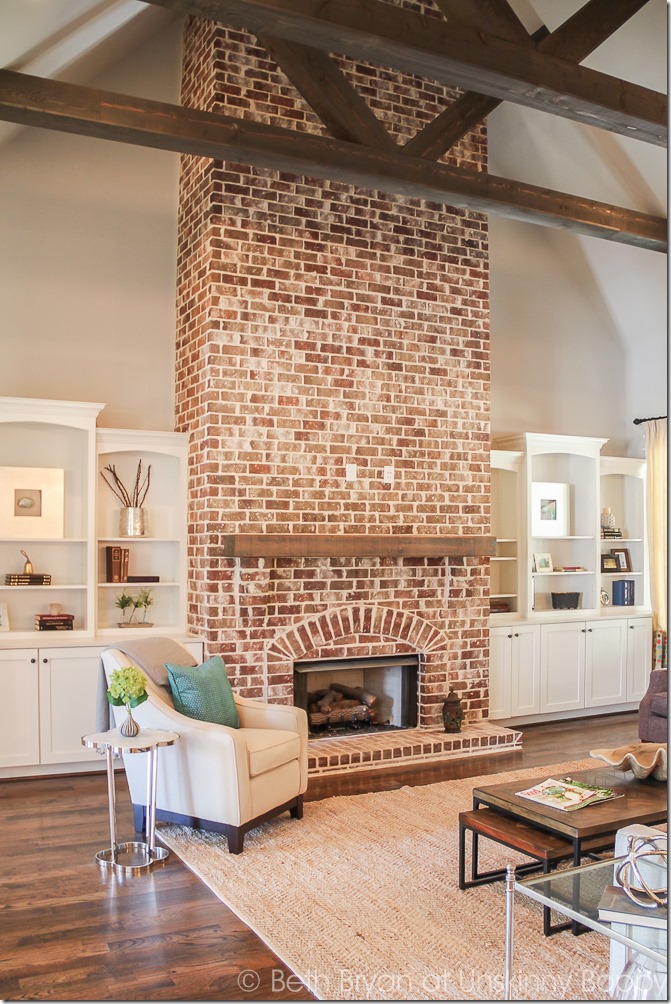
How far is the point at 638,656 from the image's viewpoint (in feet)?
25.3

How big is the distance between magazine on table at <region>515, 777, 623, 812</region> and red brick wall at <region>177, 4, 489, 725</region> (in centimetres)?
238

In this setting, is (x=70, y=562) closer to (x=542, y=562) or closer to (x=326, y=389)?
(x=326, y=389)

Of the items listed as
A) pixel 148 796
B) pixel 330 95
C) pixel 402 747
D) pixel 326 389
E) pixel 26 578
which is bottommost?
pixel 402 747

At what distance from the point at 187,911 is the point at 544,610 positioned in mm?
4739

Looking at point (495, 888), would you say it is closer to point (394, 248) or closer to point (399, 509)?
Answer: point (399, 509)

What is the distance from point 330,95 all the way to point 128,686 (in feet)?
11.3

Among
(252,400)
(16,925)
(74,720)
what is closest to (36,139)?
(252,400)

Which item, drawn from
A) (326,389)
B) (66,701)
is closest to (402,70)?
(326,389)

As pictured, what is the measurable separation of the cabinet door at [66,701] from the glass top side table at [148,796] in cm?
127

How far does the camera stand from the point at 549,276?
314 inches

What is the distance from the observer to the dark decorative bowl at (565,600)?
24.9 ft

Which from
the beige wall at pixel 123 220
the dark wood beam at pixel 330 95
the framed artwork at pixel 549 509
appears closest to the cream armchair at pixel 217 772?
the beige wall at pixel 123 220

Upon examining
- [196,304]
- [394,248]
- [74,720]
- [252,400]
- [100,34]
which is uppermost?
[100,34]

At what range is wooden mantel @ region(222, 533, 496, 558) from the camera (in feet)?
18.3
